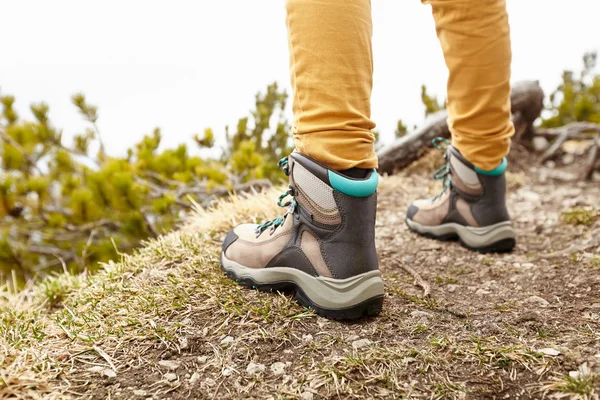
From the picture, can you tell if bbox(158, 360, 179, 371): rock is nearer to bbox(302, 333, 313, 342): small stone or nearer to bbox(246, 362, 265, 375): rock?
bbox(246, 362, 265, 375): rock

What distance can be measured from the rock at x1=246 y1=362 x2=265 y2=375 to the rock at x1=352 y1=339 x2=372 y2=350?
0.29 metres

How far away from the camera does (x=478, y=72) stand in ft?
7.23

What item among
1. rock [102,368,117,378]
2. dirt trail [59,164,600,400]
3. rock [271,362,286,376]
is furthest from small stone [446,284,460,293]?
rock [102,368,117,378]

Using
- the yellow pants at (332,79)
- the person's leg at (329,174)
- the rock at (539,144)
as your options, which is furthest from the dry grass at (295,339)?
the rock at (539,144)

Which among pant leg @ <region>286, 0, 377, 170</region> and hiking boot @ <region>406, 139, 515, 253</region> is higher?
pant leg @ <region>286, 0, 377, 170</region>

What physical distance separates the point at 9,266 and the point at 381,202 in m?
4.10

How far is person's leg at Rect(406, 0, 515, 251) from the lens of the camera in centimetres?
212

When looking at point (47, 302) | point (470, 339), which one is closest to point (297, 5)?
point (470, 339)

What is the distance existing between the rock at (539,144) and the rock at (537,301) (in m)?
4.69

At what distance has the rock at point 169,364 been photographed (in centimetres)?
141

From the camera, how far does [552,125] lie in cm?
872

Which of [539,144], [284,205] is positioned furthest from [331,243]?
[539,144]

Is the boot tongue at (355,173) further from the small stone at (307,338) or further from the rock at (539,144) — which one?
the rock at (539,144)

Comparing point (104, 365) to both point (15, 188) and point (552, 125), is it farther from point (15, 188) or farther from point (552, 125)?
point (552, 125)
